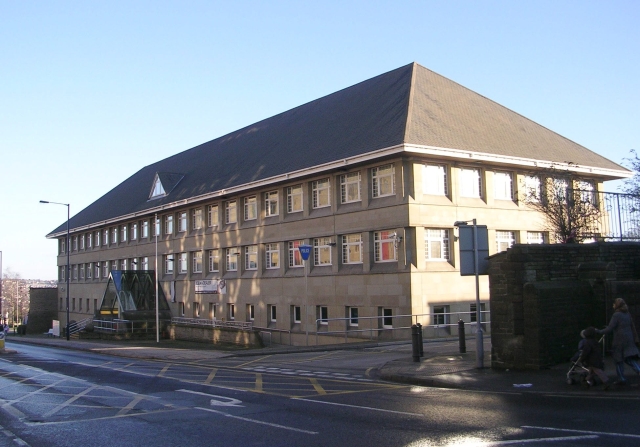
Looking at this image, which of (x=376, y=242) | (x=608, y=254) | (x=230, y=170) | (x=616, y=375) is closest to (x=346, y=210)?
(x=376, y=242)

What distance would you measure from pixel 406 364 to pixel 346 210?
17.6 metres

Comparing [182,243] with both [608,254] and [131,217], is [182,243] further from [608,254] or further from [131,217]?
[608,254]

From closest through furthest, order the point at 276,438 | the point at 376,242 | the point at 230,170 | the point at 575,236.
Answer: the point at 276,438 < the point at 575,236 < the point at 376,242 < the point at 230,170

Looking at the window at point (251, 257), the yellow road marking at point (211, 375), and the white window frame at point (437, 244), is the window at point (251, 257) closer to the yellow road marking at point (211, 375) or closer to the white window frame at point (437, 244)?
the white window frame at point (437, 244)

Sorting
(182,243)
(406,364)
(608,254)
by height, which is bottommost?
(406,364)

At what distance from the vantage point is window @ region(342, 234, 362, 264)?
34844mm

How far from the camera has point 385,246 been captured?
33.3 m

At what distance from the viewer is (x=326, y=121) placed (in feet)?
140

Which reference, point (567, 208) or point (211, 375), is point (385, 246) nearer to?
point (567, 208)

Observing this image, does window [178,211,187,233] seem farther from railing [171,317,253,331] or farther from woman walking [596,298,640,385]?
woman walking [596,298,640,385]

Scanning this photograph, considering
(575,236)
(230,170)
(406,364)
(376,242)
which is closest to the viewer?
(406,364)

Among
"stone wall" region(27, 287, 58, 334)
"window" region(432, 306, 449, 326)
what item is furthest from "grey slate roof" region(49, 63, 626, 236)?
"stone wall" region(27, 287, 58, 334)

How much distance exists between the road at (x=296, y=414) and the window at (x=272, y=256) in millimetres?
23620

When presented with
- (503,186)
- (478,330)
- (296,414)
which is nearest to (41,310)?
(503,186)
